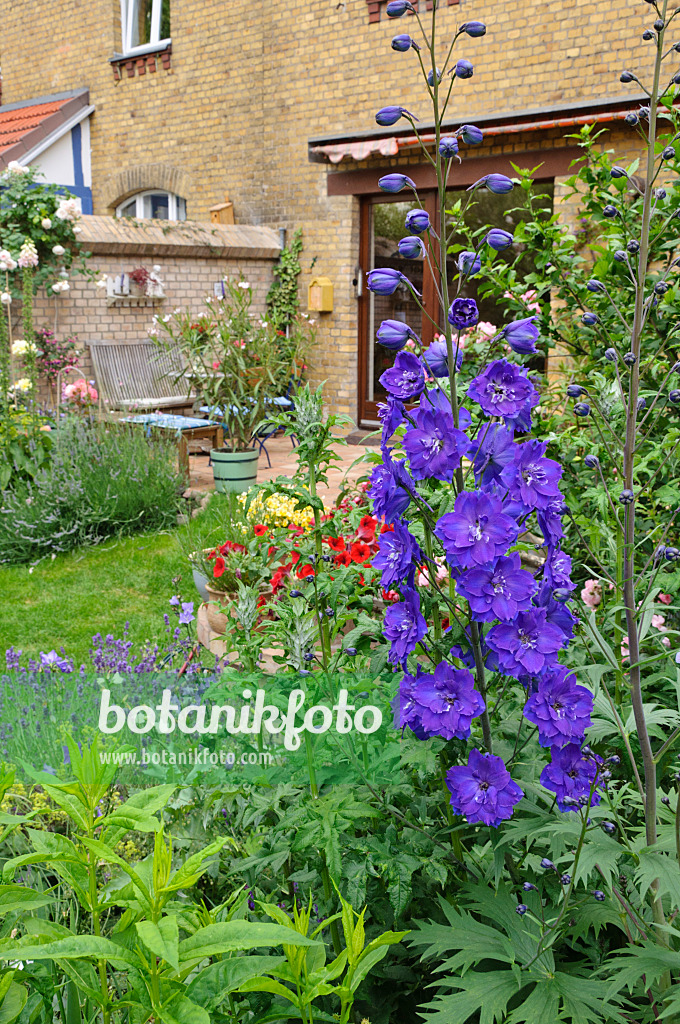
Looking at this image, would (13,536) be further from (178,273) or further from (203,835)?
(178,273)

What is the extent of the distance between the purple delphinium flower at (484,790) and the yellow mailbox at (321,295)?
9499 mm

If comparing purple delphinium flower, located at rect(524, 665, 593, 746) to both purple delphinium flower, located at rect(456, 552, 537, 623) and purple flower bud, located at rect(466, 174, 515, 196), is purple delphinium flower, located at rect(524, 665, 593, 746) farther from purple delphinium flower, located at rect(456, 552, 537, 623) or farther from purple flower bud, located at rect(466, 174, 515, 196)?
purple flower bud, located at rect(466, 174, 515, 196)

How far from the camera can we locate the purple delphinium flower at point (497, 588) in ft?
4.05

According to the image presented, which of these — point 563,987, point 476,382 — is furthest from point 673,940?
point 476,382

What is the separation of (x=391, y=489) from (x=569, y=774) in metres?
0.53

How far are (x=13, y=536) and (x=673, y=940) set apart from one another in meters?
5.47

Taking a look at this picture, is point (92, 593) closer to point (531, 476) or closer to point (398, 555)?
point (398, 555)

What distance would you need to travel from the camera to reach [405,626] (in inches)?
52.7

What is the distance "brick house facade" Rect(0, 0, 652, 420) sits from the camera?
8.27 metres

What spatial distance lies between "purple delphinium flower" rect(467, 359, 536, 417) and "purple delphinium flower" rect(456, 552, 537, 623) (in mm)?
232

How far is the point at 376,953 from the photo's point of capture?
101 centimetres

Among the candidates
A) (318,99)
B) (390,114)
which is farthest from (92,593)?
(318,99)

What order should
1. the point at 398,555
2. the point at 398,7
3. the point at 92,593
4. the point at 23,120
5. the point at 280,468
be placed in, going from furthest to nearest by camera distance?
the point at 23,120, the point at 280,468, the point at 92,593, the point at 398,7, the point at 398,555

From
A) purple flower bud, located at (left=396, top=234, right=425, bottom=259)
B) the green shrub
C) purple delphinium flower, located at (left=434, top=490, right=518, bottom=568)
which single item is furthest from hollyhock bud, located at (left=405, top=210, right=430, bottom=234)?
the green shrub
